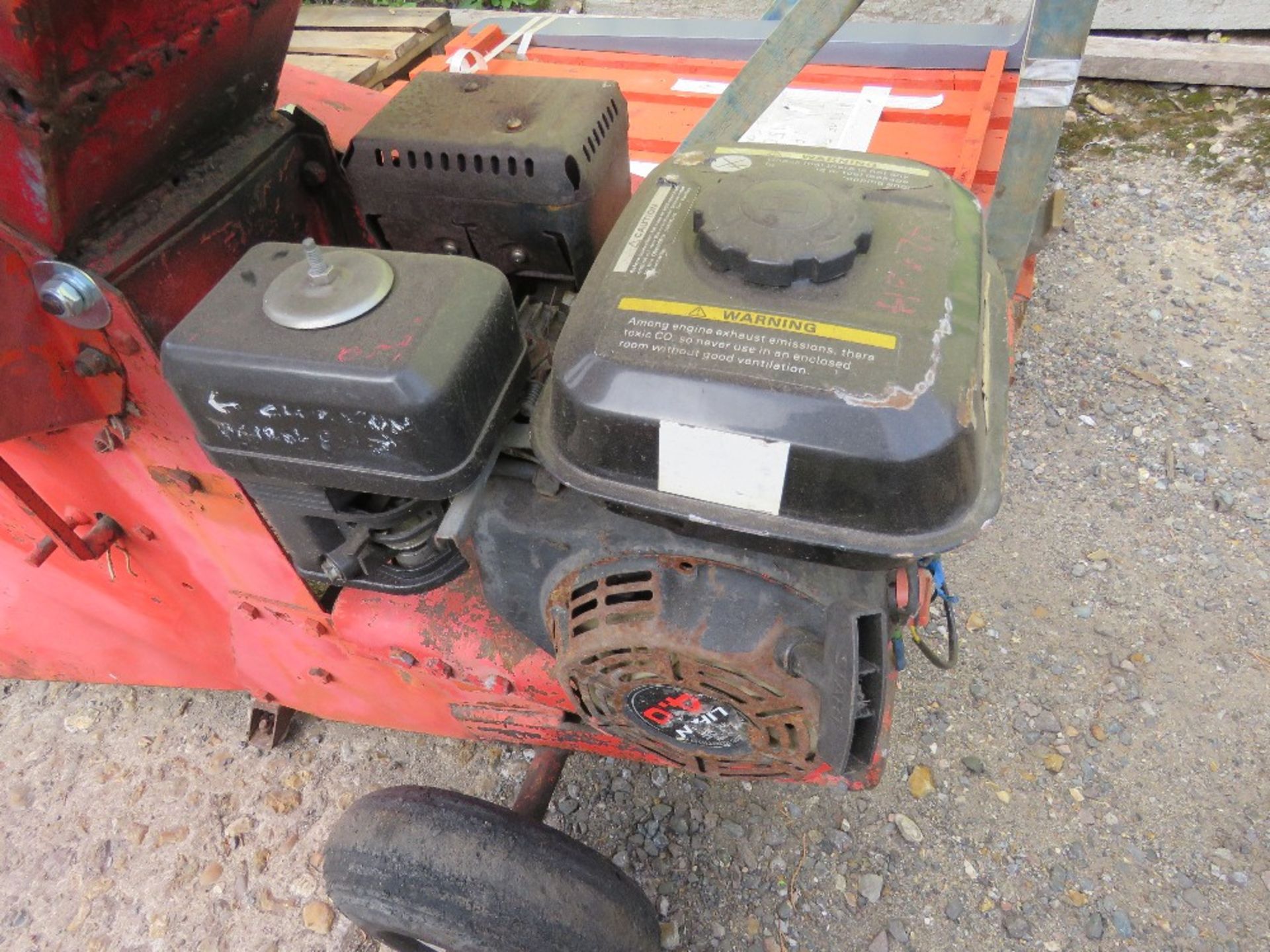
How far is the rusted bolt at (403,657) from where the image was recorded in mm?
1323

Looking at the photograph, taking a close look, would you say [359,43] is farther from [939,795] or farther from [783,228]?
[939,795]

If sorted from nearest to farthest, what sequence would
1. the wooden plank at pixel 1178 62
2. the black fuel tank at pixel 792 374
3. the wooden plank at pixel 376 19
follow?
the black fuel tank at pixel 792 374 < the wooden plank at pixel 376 19 < the wooden plank at pixel 1178 62

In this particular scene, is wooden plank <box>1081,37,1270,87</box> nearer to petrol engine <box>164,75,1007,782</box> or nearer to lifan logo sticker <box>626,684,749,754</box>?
petrol engine <box>164,75,1007,782</box>

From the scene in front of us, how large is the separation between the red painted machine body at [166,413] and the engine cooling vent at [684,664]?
8.0 inches

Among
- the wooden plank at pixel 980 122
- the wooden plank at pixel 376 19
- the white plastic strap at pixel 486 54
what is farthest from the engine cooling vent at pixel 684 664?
the wooden plank at pixel 376 19

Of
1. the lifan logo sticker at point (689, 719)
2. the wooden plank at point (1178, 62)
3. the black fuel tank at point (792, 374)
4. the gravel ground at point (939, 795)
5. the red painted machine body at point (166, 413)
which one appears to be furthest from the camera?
the wooden plank at point (1178, 62)

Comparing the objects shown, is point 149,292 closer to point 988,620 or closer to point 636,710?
point 636,710

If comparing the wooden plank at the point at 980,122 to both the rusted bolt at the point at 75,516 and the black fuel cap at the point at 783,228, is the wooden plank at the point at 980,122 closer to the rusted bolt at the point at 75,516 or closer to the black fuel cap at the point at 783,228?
the black fuel cap at the point at 783,228

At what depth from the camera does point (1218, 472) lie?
7.21 feet

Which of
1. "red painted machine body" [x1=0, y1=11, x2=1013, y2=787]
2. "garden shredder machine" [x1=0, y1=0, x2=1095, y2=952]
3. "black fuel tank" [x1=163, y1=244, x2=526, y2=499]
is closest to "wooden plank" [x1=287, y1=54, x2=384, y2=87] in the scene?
"red painted machine body" [x1=0, y1=11, x2=1013, y2=787]

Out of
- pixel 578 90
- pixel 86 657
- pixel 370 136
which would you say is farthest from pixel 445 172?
pixel 86 657

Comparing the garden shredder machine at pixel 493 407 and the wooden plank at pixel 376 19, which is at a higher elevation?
the garden shredder machine at pixel 493 407

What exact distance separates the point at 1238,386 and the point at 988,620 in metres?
1.11

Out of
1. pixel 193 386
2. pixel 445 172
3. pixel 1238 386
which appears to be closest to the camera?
pixel 193 386
